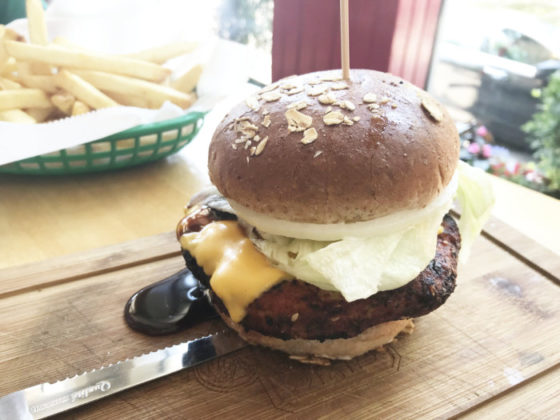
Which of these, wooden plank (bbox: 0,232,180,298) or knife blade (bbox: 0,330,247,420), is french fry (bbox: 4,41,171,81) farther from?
knife blade (bbox: 0,330,247,420)

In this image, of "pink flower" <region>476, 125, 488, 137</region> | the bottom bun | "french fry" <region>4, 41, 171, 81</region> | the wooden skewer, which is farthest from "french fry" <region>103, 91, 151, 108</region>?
"pink flower" <region>476, 125, 488, 137</region>

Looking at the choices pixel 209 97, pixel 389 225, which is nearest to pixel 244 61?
pixel 209 97

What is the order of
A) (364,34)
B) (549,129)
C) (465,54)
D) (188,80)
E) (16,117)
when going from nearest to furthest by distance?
1. (16,117)
2. (188,80)
3. (364,34)
4. (549,129)
5. (465,54)

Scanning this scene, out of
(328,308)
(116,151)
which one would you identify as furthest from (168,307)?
(116,151)

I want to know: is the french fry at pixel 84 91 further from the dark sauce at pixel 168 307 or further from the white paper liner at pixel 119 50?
the dark sauce at pixel 168 307

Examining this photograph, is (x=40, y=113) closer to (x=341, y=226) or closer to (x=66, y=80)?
(x=66, y=80)

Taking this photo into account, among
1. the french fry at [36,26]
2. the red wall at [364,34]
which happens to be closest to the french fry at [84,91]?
the french fry at [36,26]
